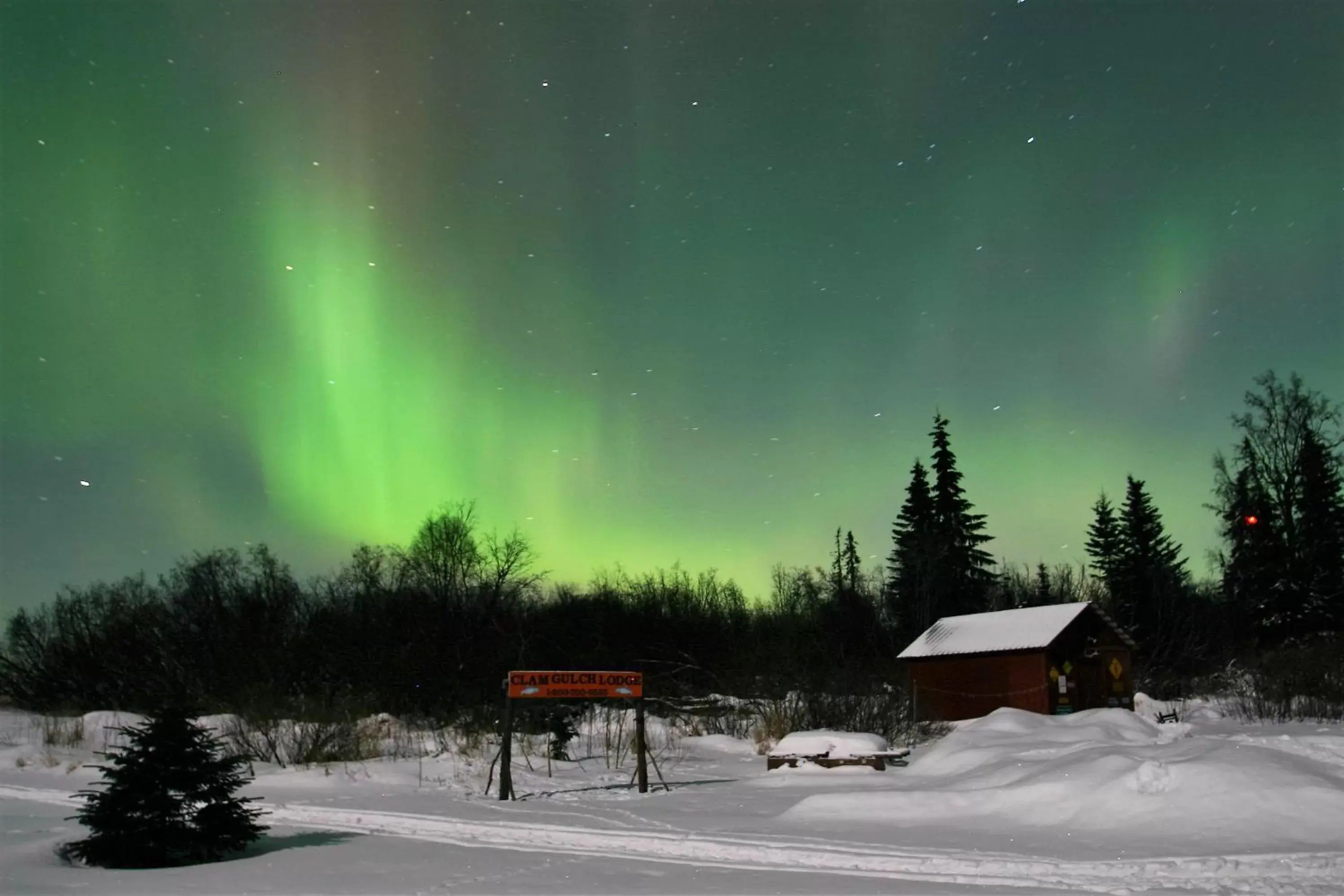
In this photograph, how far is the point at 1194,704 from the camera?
133 feet

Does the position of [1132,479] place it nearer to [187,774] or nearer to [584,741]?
[584,741]

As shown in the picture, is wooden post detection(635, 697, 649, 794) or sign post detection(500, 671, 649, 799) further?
wooden post detection(635, 697, 649, 794)

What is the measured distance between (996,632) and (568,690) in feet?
77.2

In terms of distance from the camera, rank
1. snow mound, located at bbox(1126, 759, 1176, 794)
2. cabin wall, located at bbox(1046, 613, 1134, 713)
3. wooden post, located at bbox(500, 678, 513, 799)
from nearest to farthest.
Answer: snow mound, located at bbox(1126, 759, 1176, 794)
wooden post, located at bbox(500, 678, 513, 799)
cabin wall, located at bbox(1046, 613, 1134, 713)

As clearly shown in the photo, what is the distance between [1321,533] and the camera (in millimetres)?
54406

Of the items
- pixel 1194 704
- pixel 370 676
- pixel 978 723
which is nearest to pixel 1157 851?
pixel 978 723

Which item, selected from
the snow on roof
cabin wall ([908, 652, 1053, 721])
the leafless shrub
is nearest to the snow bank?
cabin wall ([908, 652, 1053, 721])

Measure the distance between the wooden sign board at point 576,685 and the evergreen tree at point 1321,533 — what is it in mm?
46480

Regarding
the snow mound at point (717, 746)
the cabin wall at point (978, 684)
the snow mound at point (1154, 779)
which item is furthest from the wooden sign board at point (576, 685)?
the cabin wall at point (978, 684)

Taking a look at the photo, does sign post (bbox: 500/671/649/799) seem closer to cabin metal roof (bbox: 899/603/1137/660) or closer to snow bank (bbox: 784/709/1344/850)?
snow bank (bbox: 784/709/1344/850)

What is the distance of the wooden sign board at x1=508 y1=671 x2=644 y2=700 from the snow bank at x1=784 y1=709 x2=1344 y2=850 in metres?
5.38

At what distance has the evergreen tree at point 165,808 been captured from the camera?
36.9 feet

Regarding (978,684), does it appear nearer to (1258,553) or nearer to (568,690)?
(568,690)

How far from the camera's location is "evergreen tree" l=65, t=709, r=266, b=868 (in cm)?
1124
